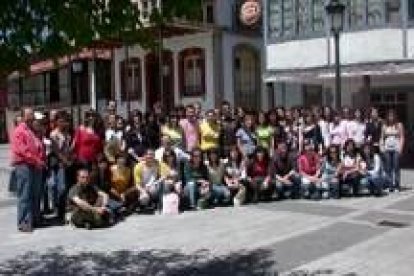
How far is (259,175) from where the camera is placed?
15.5 m

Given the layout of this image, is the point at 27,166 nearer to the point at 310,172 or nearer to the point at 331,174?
the point at 310,172

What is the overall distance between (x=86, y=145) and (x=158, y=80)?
1865 centimetres

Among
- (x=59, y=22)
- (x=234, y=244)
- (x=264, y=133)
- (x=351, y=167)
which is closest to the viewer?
(x=59, y=22)

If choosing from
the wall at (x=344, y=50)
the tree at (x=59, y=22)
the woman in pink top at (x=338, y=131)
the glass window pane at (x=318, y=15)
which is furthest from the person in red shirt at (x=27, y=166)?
the glass window pane at (x=318, y=15)

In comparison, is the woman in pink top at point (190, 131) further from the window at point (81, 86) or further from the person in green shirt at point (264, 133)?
the window at point (81, 86)

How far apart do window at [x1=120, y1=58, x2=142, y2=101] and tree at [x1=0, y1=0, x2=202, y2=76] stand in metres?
26.0

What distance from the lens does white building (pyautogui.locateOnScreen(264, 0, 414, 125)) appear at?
72.5ft

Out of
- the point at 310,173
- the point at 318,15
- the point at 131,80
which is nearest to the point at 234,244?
the point at 310,173

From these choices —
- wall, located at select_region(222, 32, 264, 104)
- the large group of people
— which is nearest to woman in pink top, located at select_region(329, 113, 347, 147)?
the large group of people

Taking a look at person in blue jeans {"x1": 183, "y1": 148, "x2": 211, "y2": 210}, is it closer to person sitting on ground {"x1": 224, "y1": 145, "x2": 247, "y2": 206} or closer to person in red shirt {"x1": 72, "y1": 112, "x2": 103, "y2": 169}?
person sitting on ground {"x1": 224, "y1": 145, "x2": 247, "y2": 206}

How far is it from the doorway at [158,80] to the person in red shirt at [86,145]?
1687cm

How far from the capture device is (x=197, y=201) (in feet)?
48.4

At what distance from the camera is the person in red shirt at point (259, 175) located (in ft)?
50.7

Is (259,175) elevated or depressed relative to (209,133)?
depressed
